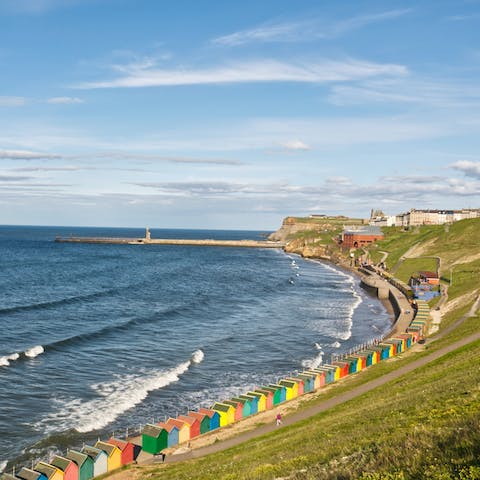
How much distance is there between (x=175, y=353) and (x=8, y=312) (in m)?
32.1

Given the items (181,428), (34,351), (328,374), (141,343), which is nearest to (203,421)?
(181,428)

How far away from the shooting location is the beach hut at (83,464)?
29.6 m

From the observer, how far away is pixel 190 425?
3553cm

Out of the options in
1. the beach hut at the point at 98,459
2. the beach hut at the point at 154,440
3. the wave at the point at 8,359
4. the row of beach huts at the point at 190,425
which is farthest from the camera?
the wave at the point at 8,359

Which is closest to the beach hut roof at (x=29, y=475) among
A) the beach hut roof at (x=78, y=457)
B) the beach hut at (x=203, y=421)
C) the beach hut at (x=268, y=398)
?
the beach hut roof at (x=78, y=457)

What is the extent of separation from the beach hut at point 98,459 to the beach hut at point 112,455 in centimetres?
22

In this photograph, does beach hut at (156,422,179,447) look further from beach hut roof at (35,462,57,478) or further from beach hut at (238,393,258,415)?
beach hut roof at (35,462,57,478)

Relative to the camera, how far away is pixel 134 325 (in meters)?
70.9

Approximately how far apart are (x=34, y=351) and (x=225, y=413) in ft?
87.9

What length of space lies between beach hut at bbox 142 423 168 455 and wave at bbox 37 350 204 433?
6282mm

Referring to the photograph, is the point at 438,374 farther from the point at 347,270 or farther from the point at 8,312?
the point at 347,270

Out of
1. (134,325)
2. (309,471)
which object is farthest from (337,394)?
(134,325)

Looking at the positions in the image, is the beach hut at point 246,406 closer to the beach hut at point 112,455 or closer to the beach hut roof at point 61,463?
the beach hut at point 112,455

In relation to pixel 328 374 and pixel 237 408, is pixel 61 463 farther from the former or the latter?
pixel 328 374
